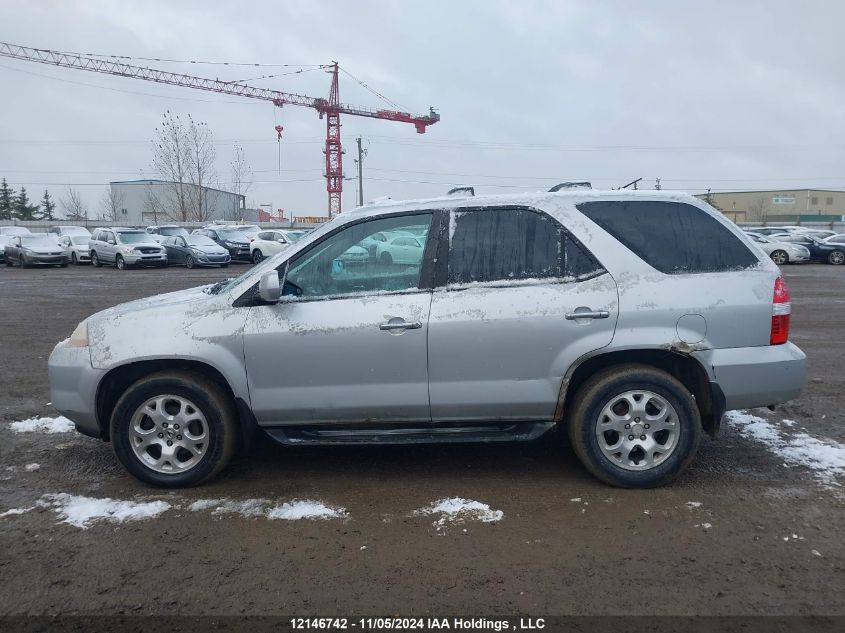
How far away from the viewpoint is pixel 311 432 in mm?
4277

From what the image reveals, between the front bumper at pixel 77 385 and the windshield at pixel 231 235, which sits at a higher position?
the windshield at pixel 231 235

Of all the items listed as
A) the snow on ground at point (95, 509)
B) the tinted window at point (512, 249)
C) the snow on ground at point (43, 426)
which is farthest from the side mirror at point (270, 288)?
the snow on ground at point (43, 426)

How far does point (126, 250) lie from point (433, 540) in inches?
1034

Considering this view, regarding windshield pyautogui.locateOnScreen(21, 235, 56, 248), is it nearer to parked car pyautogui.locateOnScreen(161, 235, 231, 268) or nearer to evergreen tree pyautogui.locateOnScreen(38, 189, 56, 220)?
parked car pyautogui.locateOnScreen(161, 235, 231, 268)

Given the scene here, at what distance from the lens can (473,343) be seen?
4.07m

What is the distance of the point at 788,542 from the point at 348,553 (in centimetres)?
232

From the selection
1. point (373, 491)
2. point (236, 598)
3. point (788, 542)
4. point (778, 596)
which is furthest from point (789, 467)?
point (236, 598)

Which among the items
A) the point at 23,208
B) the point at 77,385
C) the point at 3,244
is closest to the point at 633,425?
the point at 77,385

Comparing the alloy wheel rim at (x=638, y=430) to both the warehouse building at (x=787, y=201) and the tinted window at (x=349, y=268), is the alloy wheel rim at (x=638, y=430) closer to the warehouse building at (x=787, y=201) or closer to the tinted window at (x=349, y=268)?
the tinted window at (x=349, y=268)

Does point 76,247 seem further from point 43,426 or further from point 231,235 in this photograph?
point 43,426

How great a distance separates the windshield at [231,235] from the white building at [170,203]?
27.0 meters

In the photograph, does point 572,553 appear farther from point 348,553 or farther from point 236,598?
point 236,598

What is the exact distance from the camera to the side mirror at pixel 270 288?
4023 mm

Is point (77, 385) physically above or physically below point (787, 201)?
below
